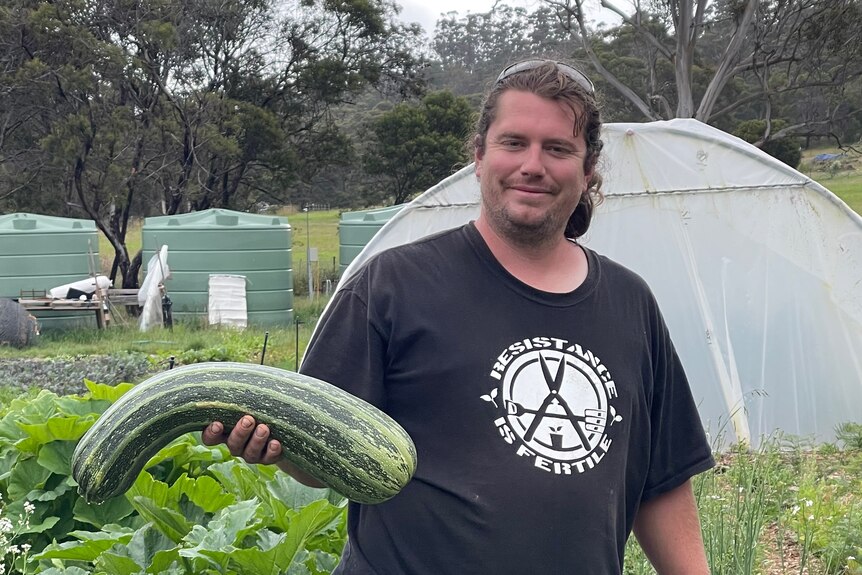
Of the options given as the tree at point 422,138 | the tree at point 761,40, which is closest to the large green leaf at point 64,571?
the tree at point 761,40

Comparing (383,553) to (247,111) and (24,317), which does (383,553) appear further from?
(247,111)

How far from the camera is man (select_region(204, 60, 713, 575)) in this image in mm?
1998

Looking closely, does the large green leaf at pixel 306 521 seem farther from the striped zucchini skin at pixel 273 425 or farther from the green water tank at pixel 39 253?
the green water tank at pixel 39 253

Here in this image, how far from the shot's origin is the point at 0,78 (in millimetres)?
19781

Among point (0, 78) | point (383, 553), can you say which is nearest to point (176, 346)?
point (0, 78)

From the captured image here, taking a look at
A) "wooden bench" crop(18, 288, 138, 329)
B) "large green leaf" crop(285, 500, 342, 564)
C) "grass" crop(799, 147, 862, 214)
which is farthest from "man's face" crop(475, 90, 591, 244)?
"grass" crop(799, 147, 862, 214)

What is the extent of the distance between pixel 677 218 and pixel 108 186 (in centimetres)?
1641

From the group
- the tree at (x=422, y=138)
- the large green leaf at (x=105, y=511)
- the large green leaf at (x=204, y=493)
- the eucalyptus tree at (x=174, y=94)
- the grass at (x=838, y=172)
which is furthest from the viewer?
the grass at (x=838, y=172)

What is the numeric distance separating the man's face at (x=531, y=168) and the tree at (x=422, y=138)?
79.3ft

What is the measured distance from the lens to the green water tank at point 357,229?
700 inches

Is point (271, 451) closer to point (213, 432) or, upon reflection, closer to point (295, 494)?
point (213, 432)

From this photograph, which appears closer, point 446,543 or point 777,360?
point 446,543

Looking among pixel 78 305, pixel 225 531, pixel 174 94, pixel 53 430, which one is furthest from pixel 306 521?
pixel 174 94

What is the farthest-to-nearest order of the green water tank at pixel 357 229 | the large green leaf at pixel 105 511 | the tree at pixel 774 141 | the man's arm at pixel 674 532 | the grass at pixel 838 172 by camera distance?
1. the grass at pixel 838 172
2. the tree at pixel 774 141
3. the green water tank at pixel 357 229
4. the large green leaf at pixel 105 511
5. the man's arm at pixel 674 532
